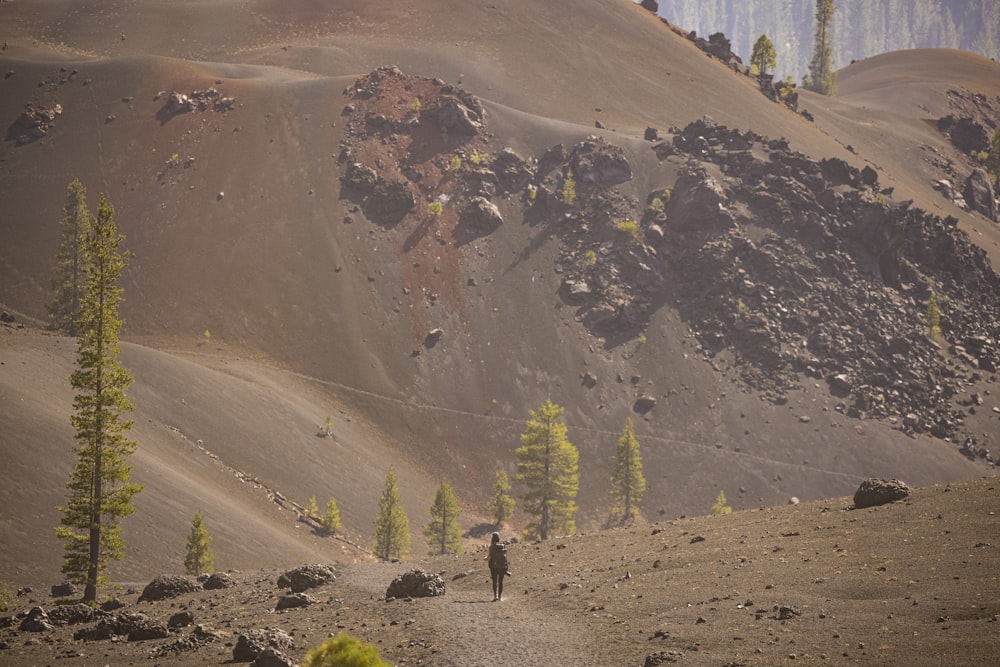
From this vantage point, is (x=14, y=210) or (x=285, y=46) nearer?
(x=14, y=210)

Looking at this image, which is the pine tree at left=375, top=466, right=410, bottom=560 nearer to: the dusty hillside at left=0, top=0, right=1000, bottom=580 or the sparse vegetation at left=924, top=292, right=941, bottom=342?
the dusty hillside at left=0, top=0, right=1000, bottom=580

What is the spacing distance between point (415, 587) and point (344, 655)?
11723mm

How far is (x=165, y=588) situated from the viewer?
1283 inches

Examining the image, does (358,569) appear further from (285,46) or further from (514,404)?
(285,46)

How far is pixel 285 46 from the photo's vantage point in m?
173

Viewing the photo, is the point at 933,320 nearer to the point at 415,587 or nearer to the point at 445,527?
the point at 445,527

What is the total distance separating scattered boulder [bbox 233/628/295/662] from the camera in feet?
70.0

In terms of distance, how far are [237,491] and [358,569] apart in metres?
40.4

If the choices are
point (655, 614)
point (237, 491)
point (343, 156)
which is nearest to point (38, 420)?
point (237, 491)

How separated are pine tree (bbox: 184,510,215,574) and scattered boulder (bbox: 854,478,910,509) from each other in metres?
33.6

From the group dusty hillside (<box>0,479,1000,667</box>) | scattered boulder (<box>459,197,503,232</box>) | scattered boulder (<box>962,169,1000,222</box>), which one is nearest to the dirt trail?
dusty hillside (<box>0,479,1000,667</box>)

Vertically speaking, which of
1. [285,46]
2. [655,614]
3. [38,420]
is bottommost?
[38,420]

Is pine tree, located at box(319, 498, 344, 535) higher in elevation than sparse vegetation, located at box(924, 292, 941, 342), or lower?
lower

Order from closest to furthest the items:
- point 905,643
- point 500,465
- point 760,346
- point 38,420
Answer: point 905,643 < point 38,420 < point 500,465 < point 760,346
